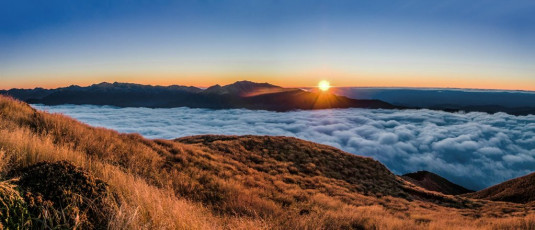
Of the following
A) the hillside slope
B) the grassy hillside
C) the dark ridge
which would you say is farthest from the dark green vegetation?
the dark ridge

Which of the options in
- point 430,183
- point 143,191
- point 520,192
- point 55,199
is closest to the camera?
point 55,199

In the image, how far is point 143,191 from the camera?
3814mm

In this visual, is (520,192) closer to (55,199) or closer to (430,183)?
(55,199)

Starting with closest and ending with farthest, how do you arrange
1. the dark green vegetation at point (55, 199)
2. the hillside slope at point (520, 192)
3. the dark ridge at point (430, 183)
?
the dark green vegetation at point (55, 199) → the hillside slope at point (520, 192) → the dark ridge at point (430, 183)

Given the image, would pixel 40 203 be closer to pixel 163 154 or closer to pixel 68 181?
pixel 68 181

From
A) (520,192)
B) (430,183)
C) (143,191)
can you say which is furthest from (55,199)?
(430,183)

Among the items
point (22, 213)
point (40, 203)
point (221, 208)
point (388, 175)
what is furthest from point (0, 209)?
point (388, 175)

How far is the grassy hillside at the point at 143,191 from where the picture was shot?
2663mm

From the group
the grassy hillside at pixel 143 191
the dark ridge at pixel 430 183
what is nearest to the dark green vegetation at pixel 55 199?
the grassy hillside at pixel 143 191

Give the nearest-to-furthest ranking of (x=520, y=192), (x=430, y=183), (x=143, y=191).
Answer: (x=143, y=191) → (x=520, y=192) → (x=430, y=183)

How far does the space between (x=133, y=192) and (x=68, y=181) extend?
95 centimetres

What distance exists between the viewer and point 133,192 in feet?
12.1

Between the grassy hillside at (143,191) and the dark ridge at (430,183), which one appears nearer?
the grassy hillside at (143,191)

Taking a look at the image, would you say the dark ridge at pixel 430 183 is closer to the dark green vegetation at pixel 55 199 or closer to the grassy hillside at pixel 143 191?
the grassy hillside at pixel 143 191
